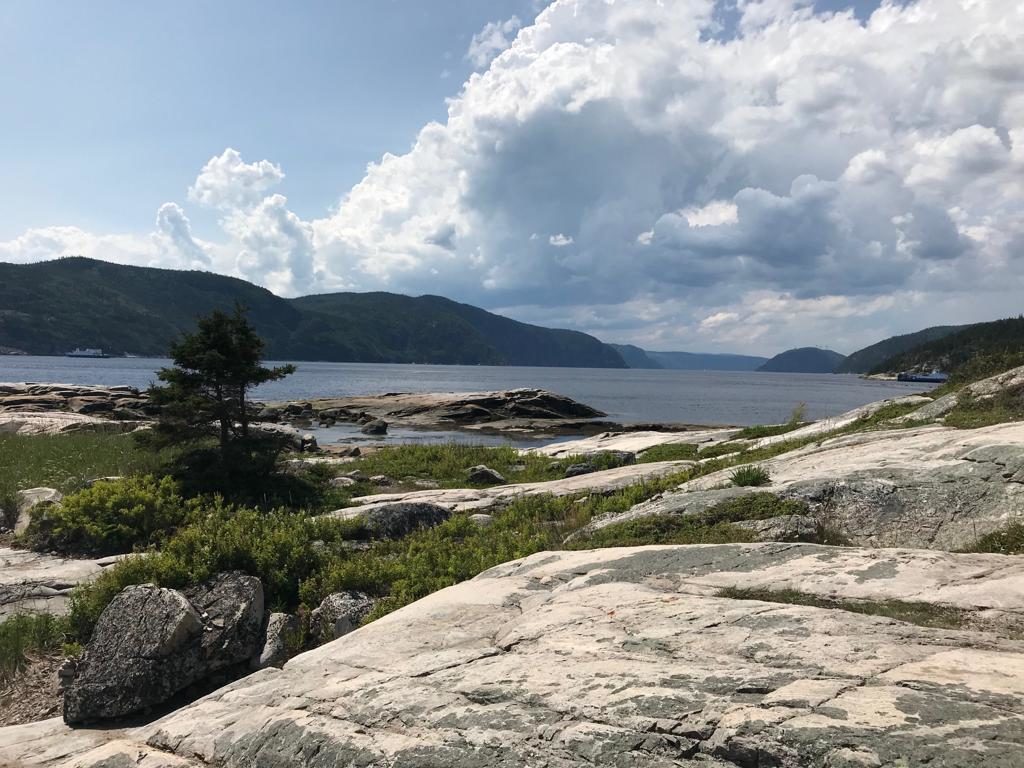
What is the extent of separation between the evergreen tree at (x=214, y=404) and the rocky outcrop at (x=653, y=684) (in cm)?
1302

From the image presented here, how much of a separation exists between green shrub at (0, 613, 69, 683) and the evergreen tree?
9177mm

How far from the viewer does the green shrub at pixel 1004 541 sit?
26.4 feet

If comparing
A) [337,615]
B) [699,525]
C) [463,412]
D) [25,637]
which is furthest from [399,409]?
[699,525]

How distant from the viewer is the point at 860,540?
9516 mm

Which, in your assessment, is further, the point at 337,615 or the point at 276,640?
the point at 337,615

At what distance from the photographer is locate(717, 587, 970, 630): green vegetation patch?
5566 millimetres

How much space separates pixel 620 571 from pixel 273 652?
536 centimetres

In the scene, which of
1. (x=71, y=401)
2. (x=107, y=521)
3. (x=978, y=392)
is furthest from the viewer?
(x=71, y=401)

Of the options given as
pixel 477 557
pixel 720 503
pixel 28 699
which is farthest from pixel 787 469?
pixel 28 699

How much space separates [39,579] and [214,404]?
28.9 feet

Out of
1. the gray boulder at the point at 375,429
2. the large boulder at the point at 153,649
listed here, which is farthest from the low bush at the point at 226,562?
the gray boulder at the point at 375,429

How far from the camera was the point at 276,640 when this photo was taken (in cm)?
973

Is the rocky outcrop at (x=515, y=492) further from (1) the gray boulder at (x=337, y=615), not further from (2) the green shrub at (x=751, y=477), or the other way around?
(1) the gray boulder at (x=337, y=615)

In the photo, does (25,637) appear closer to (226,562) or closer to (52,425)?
Result: (226,562)
